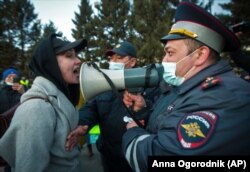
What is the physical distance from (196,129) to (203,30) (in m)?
0.81

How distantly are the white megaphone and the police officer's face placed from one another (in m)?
0.16

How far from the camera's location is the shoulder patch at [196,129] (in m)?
1.54

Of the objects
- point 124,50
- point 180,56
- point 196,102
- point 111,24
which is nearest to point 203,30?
point 180,56

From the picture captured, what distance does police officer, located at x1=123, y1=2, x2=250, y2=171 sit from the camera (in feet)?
5.13

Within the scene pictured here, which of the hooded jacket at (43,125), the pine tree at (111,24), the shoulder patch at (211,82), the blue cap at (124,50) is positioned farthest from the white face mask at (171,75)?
the pine tree at (111,24)

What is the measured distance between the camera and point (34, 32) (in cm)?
3628

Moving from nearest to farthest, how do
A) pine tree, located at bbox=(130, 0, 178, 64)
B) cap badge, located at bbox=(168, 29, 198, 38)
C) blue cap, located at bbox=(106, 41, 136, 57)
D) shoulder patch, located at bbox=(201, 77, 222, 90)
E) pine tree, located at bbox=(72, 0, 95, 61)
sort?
1. shoulder patch, located at bbox=(201, 77, 222, 90)
2. cap badge, located at bbox=(168, 29, 198, 38)
3. blue cap, located at bbox=(106, 41, 136, 57)
4. pine tree, located at bbox=(130, 0, 178, 64)
5. pine tree, located at bbox=(72, 0, 95, 61)

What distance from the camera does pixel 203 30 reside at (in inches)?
78.1

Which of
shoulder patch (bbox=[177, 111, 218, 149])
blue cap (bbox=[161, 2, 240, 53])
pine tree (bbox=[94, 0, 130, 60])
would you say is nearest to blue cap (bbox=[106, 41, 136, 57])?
blue cap (bbox=[161, 2, 240, 53])

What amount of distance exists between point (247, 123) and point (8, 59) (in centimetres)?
3020

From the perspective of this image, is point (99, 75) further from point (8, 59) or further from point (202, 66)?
point (8, 59)

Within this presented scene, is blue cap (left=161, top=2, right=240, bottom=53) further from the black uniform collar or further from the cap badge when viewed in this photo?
the black uniform collar

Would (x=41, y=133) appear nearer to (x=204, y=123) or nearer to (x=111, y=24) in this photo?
(x=204, y=123)

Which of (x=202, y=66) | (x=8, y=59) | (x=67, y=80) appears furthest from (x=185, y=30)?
(x=8, y=59)
